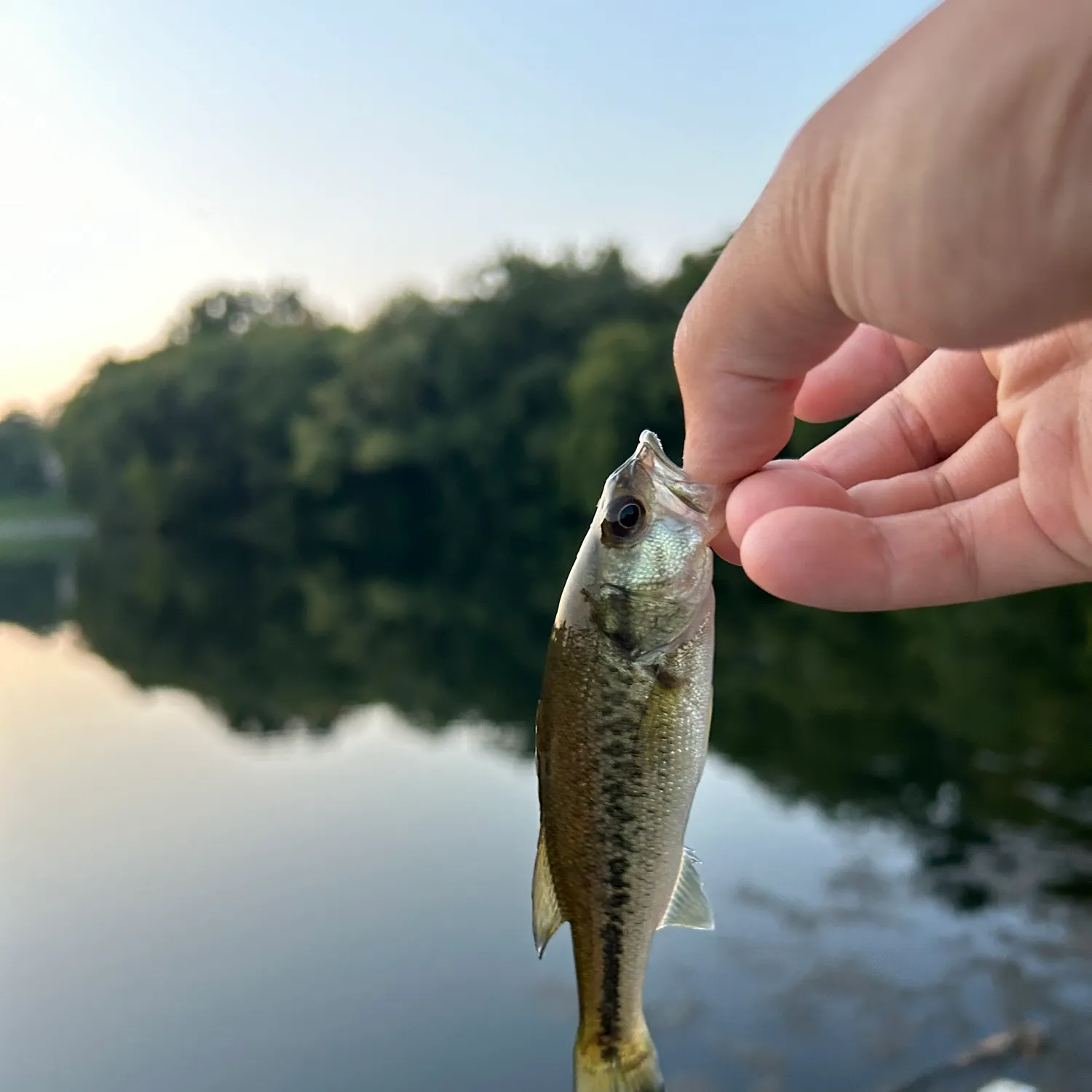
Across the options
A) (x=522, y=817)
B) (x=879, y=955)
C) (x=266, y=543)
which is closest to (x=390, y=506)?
(x=266, y=543)

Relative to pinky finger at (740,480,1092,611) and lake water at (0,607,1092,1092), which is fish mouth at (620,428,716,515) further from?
lake water at (0,607,1092,1092)

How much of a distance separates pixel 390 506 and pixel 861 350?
4932 cm

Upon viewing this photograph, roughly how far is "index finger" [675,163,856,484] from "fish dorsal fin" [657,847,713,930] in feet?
3.60

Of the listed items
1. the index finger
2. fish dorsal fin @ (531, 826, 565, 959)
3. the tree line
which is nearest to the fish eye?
the index finger

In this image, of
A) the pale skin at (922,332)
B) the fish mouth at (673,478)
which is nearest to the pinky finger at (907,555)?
the pale skin at (922,332)

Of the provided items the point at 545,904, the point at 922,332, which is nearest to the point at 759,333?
the point at 922,332

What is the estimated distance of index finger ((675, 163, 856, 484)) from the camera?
1.30m

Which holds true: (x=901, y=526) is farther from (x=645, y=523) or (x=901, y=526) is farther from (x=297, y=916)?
(x=297, y=916)

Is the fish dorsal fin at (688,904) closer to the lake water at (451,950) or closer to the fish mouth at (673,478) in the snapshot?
the fish mouth at (673,478)

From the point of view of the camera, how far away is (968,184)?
1.07 meters

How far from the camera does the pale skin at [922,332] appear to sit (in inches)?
39.9

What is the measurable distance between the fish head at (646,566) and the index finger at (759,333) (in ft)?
0.65

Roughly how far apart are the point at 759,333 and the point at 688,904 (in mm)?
1561

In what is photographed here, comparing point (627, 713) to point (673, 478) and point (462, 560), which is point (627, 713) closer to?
point (673, 478)
